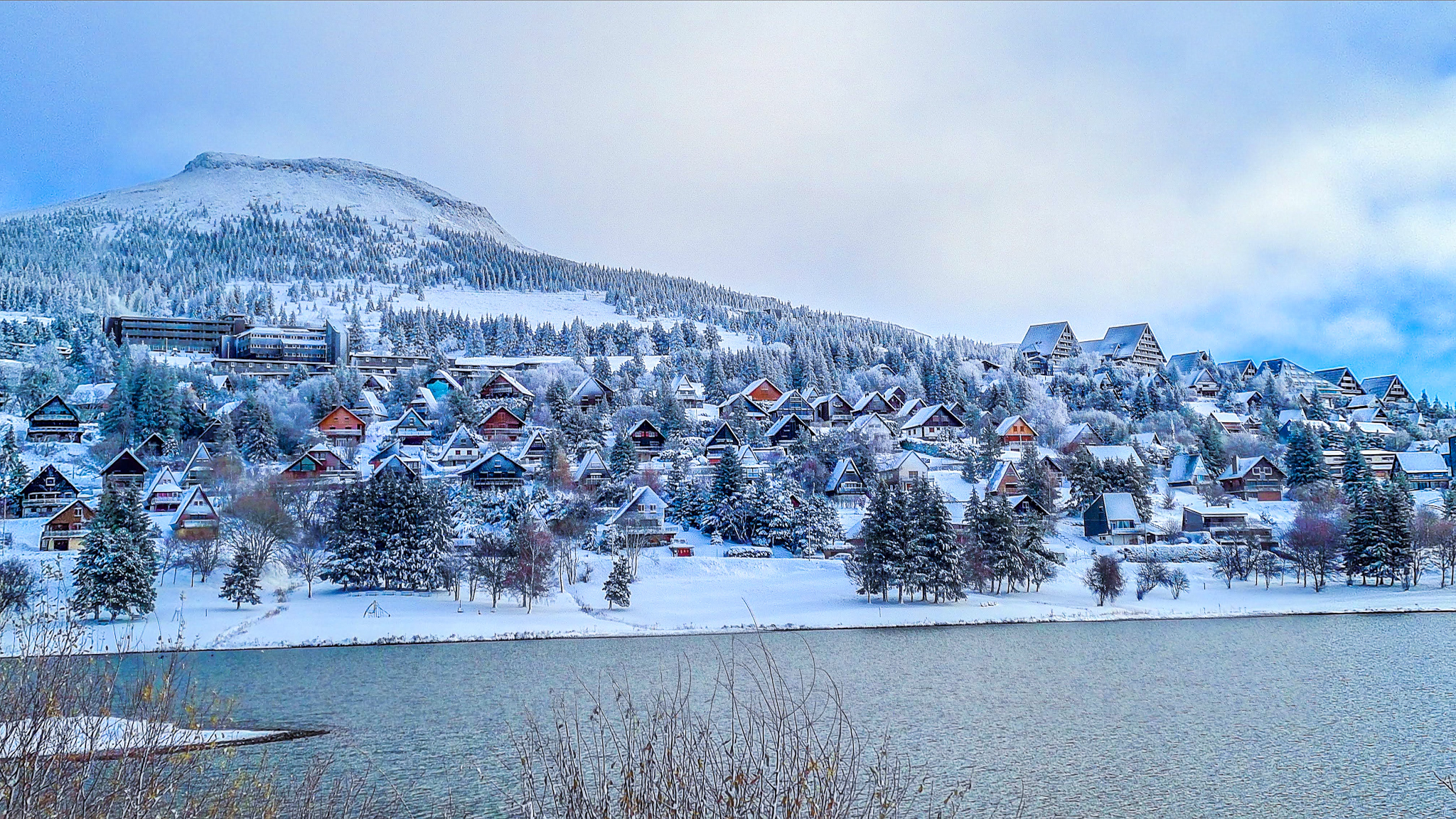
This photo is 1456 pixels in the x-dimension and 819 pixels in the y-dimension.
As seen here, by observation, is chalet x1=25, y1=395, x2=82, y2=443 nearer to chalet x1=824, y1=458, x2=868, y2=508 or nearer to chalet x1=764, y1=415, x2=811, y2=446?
chalet x1=764, y1=415, x2=811, y2=446

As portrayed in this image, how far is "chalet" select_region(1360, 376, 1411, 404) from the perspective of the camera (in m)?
107

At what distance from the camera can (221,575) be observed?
46.0 meters

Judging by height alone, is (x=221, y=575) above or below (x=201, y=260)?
below

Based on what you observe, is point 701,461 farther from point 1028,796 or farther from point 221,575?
point 1028,796

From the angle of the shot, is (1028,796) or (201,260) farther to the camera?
(201,260)

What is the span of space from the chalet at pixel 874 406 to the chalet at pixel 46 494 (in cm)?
6061

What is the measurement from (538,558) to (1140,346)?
99594 millimetres

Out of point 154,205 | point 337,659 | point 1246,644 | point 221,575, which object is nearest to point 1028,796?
point 1246,644

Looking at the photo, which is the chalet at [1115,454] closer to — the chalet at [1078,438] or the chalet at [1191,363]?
the chalet at [1078,438]

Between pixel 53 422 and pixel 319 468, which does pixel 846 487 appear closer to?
pixel 319 468

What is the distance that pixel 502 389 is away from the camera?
8756 centimetres

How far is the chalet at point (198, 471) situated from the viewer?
60.4 metres

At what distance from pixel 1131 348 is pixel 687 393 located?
62245mm

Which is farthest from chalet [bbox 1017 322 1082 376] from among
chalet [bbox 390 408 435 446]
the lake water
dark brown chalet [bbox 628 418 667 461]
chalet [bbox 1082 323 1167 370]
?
the lake water
